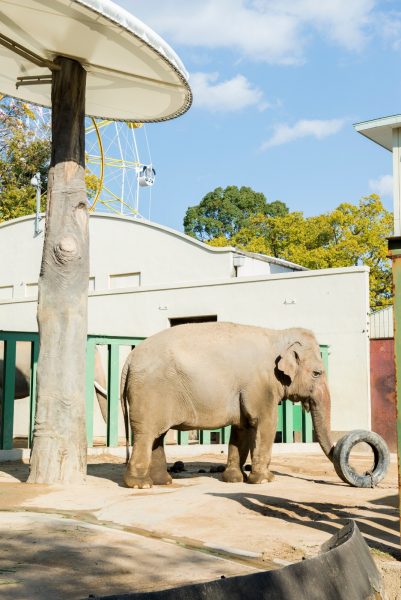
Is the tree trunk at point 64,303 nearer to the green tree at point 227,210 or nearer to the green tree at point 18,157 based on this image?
the green tree at point 18,157

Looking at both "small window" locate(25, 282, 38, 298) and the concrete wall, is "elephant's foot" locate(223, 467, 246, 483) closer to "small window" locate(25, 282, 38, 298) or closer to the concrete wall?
the concrete wall

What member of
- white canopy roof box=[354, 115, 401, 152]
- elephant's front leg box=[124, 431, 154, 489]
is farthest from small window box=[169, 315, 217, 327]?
elephant's front leg box=[124, 431, 154, 489]

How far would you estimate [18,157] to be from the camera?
34.4 metres

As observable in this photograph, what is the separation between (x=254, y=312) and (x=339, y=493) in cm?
933

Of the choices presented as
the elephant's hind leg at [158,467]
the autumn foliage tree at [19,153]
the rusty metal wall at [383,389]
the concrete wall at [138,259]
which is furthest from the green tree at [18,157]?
the elephant's hind leg at [158,467]

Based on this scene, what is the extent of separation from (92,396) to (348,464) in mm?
4838

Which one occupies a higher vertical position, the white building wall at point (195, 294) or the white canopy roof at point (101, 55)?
the white canopy roof at point (101, 55)

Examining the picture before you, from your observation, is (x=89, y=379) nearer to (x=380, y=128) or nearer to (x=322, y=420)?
(x=322, y=420)

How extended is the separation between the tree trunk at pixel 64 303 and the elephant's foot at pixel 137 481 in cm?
72

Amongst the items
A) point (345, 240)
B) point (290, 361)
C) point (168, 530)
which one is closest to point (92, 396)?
point (290, 361)

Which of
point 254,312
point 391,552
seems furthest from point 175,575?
point 254,312

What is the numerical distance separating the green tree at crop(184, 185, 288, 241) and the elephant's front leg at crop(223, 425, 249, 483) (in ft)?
157

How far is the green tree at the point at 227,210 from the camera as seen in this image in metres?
57.7

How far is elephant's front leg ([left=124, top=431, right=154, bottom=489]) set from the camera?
8.80 metres
